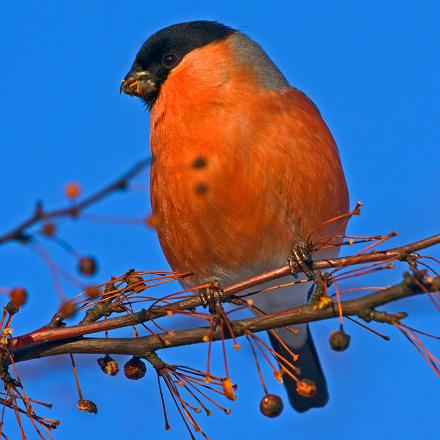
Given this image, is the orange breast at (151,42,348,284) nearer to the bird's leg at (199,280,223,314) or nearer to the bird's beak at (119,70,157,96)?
the bird's beak at (119,70,157,96)

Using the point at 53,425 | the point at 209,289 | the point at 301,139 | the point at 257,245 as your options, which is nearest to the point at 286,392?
the point at 257,245

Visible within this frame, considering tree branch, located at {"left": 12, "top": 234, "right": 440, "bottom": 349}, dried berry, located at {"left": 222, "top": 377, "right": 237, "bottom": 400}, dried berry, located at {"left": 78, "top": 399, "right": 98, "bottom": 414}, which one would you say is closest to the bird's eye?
tree branch, located at {"left": 12, "top": 234, "right": 440, "bottom": 349}

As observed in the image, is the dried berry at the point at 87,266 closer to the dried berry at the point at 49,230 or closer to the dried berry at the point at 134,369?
the dried berry at the point at 49,230

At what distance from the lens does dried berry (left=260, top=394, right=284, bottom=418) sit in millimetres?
2221

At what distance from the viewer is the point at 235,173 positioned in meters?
3.42

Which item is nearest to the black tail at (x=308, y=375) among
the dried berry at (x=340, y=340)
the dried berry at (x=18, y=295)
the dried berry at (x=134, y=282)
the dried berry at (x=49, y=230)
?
the dried berry at (x=134, y=282)

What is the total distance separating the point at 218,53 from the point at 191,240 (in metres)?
1.05

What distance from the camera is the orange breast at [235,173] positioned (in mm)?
3439

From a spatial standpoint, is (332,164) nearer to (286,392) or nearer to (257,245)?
(257,245)

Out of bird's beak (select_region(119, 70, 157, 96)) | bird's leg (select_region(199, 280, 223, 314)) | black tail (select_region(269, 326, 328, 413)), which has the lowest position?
bird's leg (select_region(199, 280, 223, 314))

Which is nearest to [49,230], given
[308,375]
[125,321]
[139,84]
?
[125,321]

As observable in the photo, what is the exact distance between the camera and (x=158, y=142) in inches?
148

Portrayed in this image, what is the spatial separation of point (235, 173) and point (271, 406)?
4.63 ft

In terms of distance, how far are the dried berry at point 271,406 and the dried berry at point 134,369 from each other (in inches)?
21.3
